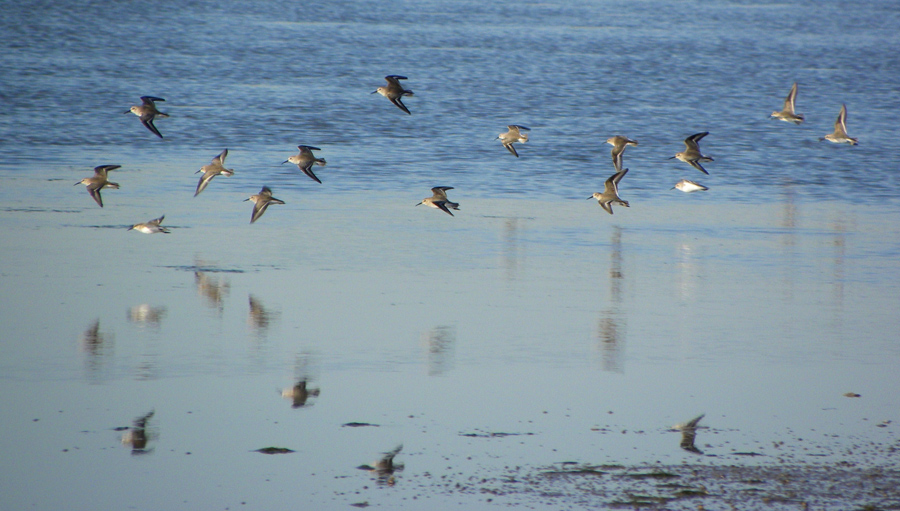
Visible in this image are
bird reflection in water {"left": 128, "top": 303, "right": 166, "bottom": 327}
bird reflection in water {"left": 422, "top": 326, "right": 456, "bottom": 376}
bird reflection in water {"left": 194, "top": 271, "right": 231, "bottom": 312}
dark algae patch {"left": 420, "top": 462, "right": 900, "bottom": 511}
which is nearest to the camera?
dark algae patch {"left": 420, "top": 462, "right": 900, "bottom": 511}

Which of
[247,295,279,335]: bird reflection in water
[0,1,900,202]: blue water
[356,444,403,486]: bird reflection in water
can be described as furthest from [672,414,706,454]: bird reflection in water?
[0,1,900,202]: blue water

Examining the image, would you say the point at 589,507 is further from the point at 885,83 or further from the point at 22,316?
the point at 885,83

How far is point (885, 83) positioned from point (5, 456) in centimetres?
3575

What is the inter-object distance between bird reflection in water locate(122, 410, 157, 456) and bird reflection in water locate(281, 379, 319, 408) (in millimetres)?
1139

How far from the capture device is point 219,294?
42.7 feet

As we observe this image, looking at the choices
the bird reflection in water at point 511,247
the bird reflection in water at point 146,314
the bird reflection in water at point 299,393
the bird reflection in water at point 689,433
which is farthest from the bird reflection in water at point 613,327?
the bird reflection in water at point 146,314

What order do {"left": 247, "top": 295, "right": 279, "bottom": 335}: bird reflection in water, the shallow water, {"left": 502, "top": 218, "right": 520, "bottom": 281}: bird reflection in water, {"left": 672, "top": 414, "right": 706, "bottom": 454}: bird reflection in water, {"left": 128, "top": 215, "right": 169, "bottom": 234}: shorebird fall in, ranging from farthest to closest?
{"left": 128, "top": 215, "right": 169, "bottom": 234}: shorebird
{"left": 502, "top": 218, "right": 520, "bottom": 281}: bird reflection in water
{"left": 247, "top": 295, "right": 279, "bottom": 335}: bird reflection in water
{"left": 672, "top": 414, "right": 706, "bottom": 454}: bird reflection in water
the shallow water

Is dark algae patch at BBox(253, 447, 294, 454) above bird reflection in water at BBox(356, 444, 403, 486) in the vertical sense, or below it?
above

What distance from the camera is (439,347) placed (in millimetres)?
11188

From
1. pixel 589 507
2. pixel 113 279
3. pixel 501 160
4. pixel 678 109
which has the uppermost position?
pixel 678 109

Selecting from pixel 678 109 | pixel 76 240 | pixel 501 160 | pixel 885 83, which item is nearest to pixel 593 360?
pixel 76 240

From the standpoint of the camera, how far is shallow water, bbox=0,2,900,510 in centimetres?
877

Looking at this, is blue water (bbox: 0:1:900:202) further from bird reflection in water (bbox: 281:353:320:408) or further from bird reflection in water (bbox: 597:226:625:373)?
bird reflection in water (bbox: 281:353:320:408)

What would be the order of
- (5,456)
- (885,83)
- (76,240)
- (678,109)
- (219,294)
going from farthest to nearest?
1. (885,83)
2. (678,109)
3. (76,240)
4. (219,294)
5. (5,456)
